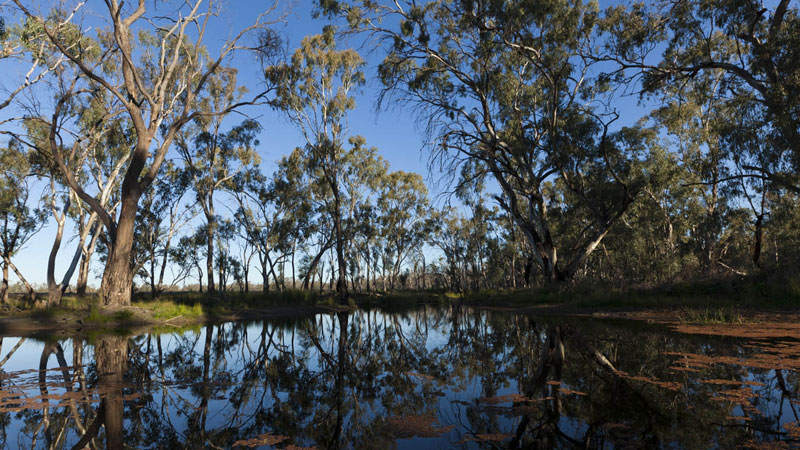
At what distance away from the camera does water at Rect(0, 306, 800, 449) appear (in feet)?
8.79

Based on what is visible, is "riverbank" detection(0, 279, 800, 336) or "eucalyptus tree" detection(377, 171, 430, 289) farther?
"eucalyptus tree" detection(377, 171, 430, 289)

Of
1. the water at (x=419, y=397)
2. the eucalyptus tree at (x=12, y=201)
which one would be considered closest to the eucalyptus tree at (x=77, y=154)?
the eucalyptus tree at (x=12, y=201)

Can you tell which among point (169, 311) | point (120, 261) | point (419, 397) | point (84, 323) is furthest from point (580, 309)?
point (84, 323)

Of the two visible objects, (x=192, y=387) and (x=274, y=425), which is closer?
(x=274, y=425)

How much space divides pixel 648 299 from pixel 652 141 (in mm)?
15169

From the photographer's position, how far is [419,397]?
3811 mm

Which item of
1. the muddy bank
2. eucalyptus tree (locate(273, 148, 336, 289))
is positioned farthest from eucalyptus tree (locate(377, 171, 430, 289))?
the muddy bank

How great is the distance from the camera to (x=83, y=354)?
635 cm

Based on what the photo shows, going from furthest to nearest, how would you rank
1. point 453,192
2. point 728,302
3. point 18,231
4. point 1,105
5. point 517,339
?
point 18,231 → point 453,192 → point 1,105 → point 728,302 → point 517,339

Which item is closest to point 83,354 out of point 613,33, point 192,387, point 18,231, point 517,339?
point 192,387

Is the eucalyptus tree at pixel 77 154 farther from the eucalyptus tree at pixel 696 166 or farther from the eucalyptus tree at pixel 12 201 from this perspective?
the eucalyptus tree at pixel 696 166

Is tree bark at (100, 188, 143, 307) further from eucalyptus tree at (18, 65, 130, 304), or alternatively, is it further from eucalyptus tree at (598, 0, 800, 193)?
eucalyptus tree at (598, 0, 800, 193)

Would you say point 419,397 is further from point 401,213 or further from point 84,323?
point 401,213

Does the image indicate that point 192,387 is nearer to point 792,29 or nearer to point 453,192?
point 453,192
